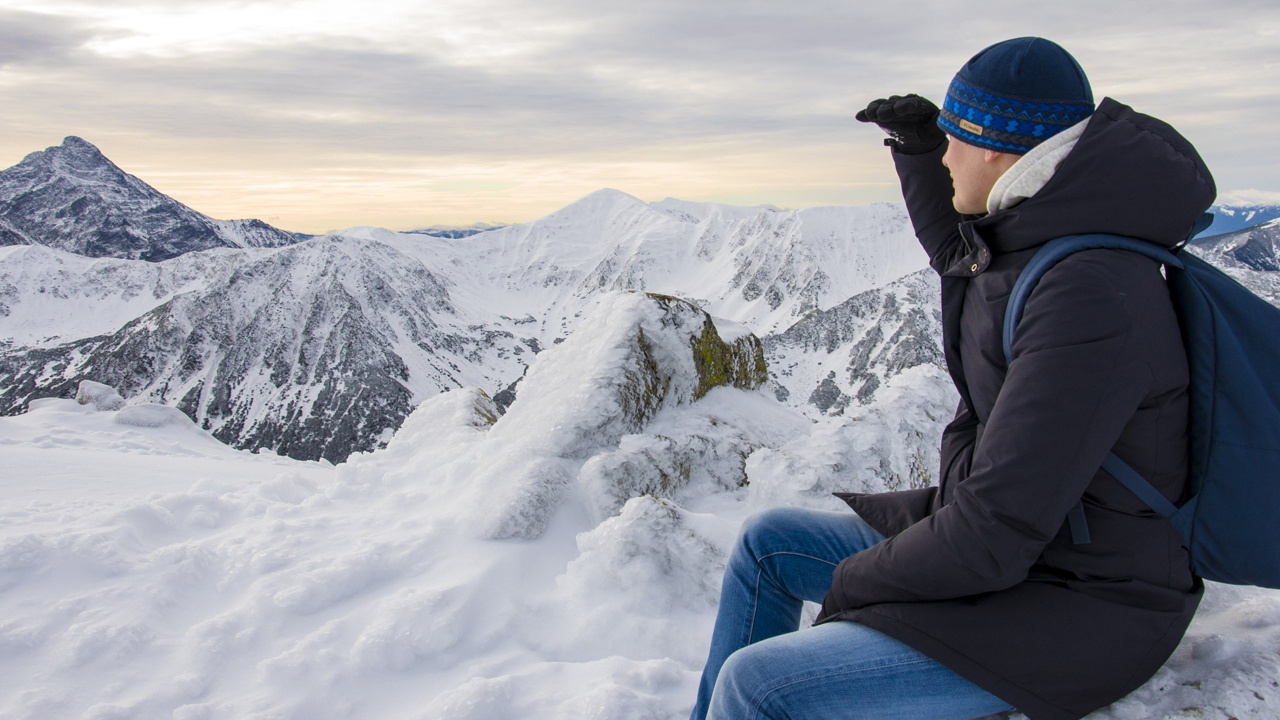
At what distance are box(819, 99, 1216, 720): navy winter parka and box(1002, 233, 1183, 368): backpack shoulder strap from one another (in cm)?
4

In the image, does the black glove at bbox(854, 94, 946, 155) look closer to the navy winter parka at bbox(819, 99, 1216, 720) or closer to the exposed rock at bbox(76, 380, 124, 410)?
the navy winter parka at bbox(819, 99, 1216, 720)

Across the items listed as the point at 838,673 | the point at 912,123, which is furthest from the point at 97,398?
the point at 838,673

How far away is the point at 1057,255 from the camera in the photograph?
→ 2711mm

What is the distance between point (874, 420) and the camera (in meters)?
9.34

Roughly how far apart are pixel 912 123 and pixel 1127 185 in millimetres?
2068

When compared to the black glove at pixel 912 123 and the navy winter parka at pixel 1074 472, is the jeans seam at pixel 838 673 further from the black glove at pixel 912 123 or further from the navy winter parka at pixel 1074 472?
the black glove at pixel 912 123

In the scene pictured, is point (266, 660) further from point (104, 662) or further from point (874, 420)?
point (874, 420)

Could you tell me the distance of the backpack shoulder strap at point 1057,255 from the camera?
2674 mm

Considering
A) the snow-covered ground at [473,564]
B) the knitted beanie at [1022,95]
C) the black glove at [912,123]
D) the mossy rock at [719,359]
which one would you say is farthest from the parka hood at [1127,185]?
the mossy rock at [719,359]

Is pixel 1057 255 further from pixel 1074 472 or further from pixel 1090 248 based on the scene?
pixel 1074 472

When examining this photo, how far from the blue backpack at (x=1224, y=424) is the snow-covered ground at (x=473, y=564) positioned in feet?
3.48

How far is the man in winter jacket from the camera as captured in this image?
102 inches

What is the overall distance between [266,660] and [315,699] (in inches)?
27.3

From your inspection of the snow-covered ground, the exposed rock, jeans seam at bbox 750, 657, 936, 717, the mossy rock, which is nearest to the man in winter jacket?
jeans seam at bbox 750, 657, 936, 717
